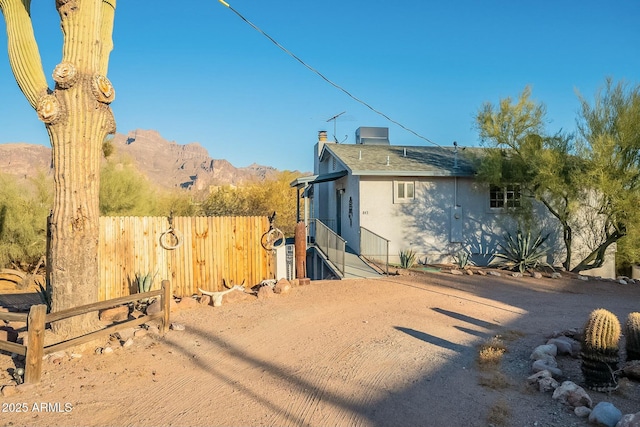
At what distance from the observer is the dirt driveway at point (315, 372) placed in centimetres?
437

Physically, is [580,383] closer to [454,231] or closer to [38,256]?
[454,231]

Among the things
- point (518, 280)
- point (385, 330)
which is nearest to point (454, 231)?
point (518, 280)

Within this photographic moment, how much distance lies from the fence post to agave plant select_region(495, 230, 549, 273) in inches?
528

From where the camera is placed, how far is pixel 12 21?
678 cm

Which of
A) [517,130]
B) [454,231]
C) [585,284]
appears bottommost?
[585,284]

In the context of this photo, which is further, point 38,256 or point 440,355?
point 38,256

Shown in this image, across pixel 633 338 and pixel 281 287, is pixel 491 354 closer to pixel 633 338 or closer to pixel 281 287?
pixel 633 338

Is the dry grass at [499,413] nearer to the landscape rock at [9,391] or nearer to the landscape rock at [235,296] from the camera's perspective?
the landscape rock at [9,391]

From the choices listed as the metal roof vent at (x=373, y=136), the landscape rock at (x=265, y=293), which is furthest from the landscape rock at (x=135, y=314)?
the metal roof vent at (x=373, y=136)

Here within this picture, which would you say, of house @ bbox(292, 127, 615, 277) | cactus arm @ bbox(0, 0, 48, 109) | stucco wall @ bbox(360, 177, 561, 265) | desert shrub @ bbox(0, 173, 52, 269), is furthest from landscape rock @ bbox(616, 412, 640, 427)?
desert shrub @ bbox(0, 173, 52, 269)

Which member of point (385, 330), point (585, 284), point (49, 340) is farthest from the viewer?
point (585, 284)

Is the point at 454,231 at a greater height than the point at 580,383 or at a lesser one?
greater

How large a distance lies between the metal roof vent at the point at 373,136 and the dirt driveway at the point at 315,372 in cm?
1325

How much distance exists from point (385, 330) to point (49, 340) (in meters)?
5.21
